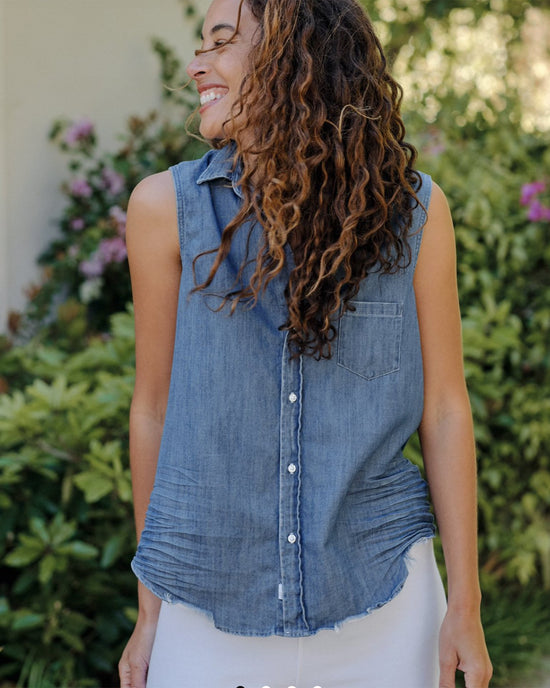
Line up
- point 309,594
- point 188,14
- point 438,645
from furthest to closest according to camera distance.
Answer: point 188,14 → point 438,645 → point 309,594

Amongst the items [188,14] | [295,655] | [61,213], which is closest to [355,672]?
[295,655]

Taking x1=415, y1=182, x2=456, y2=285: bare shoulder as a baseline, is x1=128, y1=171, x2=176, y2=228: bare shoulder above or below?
above

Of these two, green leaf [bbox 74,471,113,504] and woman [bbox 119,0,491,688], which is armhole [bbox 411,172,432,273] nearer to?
woman [bbox 119,0,491,688]

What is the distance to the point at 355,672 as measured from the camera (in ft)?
4.33

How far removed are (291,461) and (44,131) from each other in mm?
2854

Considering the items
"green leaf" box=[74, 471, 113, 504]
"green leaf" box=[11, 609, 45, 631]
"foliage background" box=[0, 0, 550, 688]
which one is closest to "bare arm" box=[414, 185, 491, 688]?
"foliage background" box=[0, 0, 550, 688]

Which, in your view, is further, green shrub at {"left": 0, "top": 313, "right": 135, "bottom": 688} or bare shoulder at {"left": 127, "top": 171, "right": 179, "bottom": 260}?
green shrub at {"left": 0, "top": 313, "right": 135, "bottom": 688}

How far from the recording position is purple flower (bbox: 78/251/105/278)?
11.8ft

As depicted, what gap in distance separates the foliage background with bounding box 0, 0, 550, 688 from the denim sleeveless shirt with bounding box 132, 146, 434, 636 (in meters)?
0.85

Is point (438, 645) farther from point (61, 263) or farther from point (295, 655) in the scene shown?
point (61, 263)

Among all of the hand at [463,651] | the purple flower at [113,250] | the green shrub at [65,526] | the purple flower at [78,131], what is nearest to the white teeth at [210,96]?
the hand at [463,651]

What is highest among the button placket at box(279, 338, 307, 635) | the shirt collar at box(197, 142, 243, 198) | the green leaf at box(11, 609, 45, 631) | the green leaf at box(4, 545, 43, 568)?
Result: the shirt collar at box(197, 142, 243, 198)

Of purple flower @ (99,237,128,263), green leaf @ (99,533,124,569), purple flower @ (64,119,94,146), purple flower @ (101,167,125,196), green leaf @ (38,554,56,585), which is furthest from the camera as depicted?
purple flower @ (101,167,125,196)

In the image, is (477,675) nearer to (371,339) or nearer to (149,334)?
(371,339)
